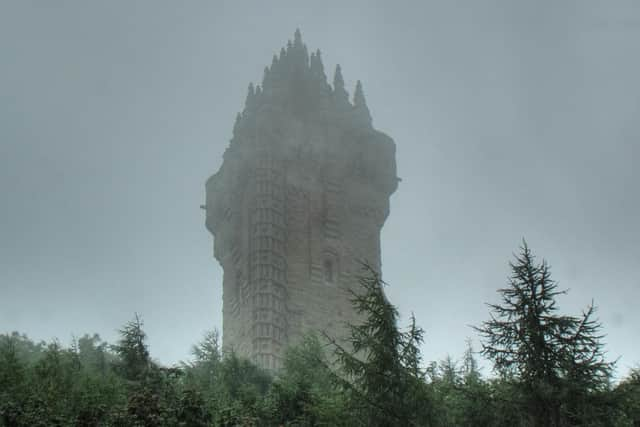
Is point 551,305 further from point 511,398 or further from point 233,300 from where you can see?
point 233,300

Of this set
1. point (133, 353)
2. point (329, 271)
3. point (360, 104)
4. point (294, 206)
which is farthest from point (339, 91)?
point (133, 353)

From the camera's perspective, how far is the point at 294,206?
5488cm

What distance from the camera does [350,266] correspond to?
180 ft

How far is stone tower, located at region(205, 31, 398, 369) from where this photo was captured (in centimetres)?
5053

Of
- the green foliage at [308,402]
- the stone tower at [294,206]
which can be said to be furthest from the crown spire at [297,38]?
the green foliage at [308,402]

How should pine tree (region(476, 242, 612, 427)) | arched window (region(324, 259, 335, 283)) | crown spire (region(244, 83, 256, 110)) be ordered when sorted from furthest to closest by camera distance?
crown spire (region(244, 83, 256, 110)), arched window (region(324, 259, 335, 283)), pine tree (region(476, 242, 612, 427))

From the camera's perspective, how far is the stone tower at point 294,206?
50531 mm

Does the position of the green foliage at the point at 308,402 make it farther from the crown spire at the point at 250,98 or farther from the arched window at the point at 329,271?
the crown spire at the point at 250,98

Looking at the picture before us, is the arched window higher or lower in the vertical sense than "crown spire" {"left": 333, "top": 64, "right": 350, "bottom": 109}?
lower

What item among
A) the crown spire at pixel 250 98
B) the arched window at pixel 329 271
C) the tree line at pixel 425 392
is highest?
the crown spire at pixel 250 98

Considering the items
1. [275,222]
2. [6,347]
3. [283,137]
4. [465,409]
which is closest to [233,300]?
[275,222]

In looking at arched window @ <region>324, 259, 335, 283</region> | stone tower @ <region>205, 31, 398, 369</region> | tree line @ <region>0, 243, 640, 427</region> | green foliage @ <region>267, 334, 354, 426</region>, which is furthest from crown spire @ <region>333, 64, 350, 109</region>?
tree line @ <region>0, 243, 640, 427</region>

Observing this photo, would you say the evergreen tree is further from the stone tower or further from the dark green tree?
the stone tower

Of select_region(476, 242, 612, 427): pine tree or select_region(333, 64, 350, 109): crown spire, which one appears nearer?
select_region(476, 242, 612, 427): pine tree
